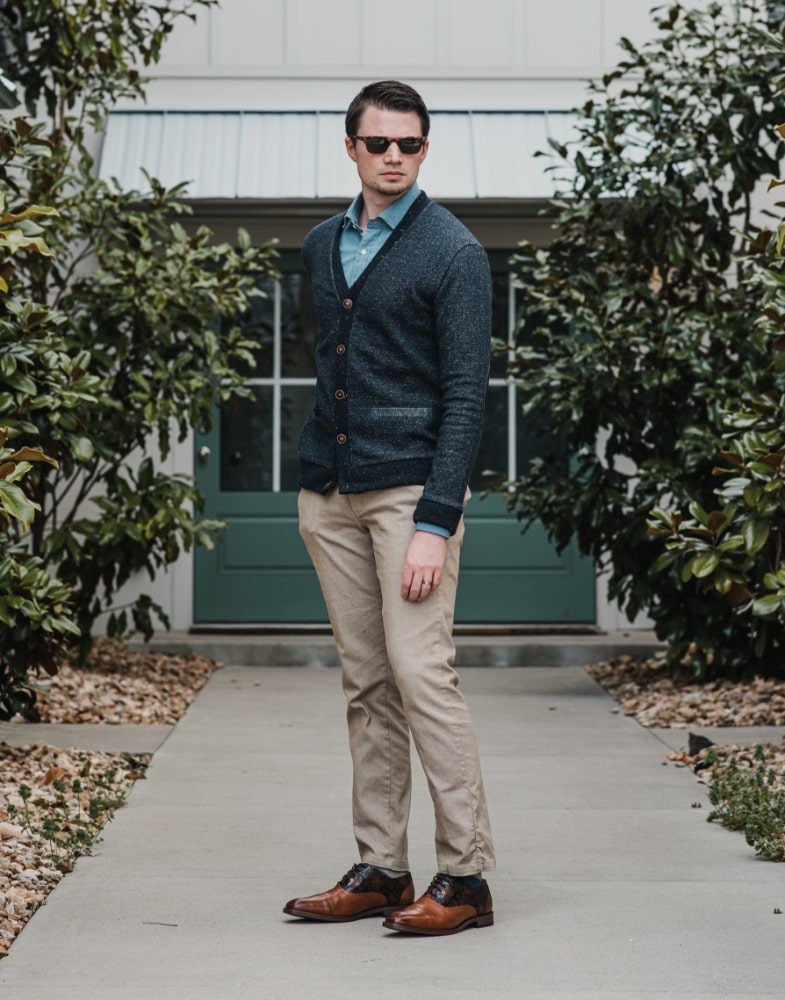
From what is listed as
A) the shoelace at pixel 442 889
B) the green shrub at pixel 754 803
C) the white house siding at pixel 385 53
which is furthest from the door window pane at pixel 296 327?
the shoelace at pixel 442 889

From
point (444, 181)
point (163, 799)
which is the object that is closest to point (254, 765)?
point (163, 799)

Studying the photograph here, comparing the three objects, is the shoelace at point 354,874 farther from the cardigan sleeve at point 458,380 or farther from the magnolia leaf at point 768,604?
the magnolia leaf at point 768,604

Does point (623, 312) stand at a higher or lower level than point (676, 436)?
higher

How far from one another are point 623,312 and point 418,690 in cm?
Result: 434

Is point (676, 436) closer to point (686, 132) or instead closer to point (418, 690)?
point (686, 132)

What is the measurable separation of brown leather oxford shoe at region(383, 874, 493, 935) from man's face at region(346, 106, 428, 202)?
1764 millimetres

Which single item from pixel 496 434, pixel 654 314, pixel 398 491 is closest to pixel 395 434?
pixel 398 491

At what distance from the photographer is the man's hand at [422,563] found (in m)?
3.73

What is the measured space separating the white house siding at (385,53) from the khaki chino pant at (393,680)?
20.2ft

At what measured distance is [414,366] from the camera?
3855 mm

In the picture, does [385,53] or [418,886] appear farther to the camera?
[385,53]

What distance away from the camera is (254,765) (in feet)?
20.4

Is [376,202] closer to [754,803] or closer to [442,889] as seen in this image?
[442,889]

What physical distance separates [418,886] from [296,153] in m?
6.36
